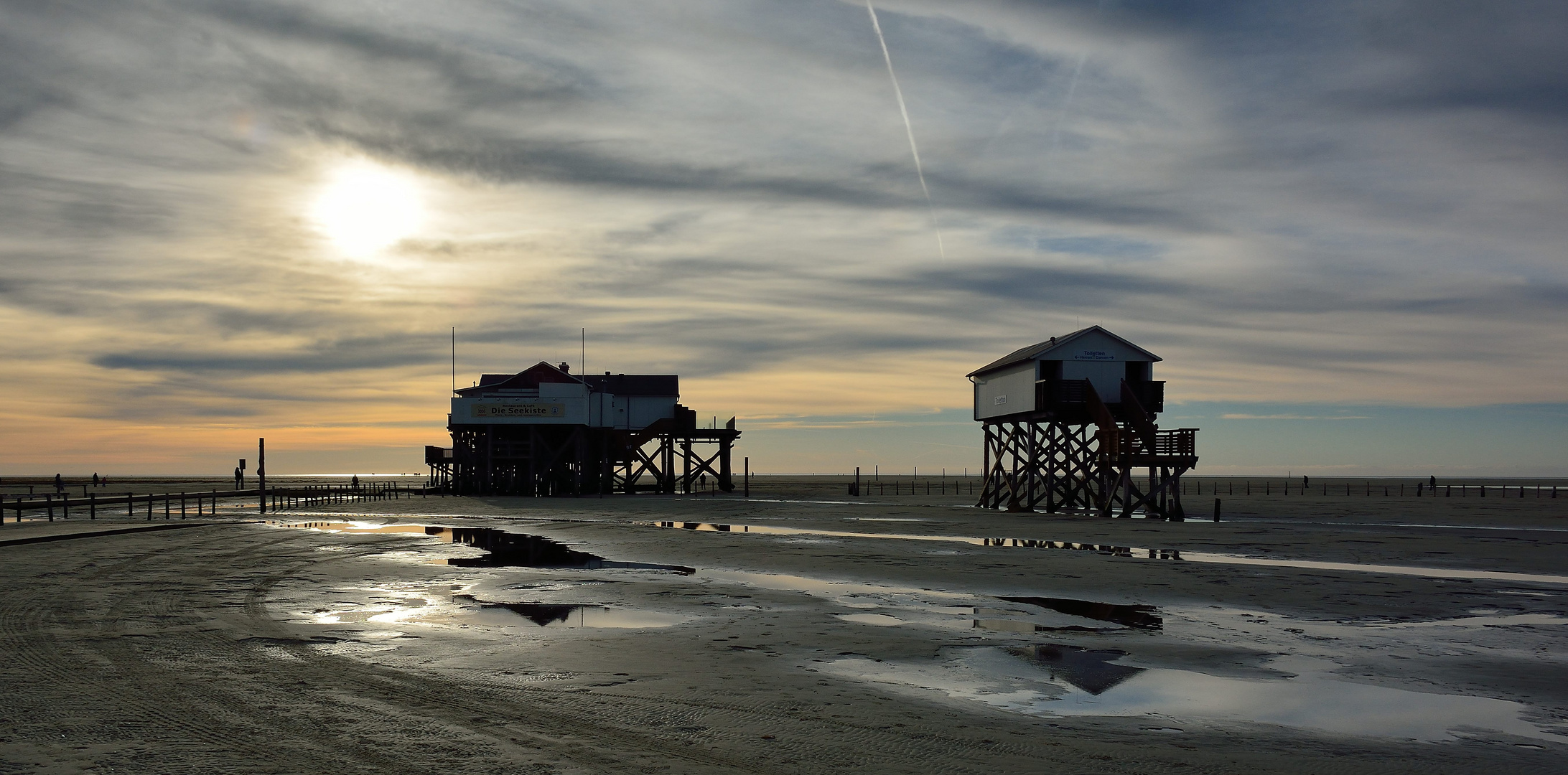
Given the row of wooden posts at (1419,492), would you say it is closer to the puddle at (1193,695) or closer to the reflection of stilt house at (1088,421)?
the reflection of stilt house at (1088,421)

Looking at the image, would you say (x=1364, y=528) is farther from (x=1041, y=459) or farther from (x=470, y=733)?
(x=470, y=733)

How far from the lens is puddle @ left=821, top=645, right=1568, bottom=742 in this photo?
29.0 ft

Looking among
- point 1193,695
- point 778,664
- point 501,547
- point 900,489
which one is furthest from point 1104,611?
point 900,489

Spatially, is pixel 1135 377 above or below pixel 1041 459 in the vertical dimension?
above

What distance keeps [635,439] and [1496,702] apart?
6796 cm

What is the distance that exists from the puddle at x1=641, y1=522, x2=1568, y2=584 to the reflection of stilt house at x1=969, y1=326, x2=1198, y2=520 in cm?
1530

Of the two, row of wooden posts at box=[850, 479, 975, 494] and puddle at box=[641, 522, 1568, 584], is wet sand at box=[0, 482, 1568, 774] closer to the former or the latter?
puddle at box=[641, 522, 1568, 584]

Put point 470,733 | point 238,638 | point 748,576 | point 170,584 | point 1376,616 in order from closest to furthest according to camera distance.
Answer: point 470,733
point 238,638
point 1376,616
point 170,584
point 748,576

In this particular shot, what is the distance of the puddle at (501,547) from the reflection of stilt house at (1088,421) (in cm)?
2604

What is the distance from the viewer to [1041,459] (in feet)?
165

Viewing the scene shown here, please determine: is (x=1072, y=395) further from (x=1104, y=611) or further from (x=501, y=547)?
(x=1104, y=611)

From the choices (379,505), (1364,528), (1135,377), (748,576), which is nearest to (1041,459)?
(1135,377)

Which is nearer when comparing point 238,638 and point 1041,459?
point 238,638

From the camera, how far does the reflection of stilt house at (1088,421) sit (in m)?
43.2
